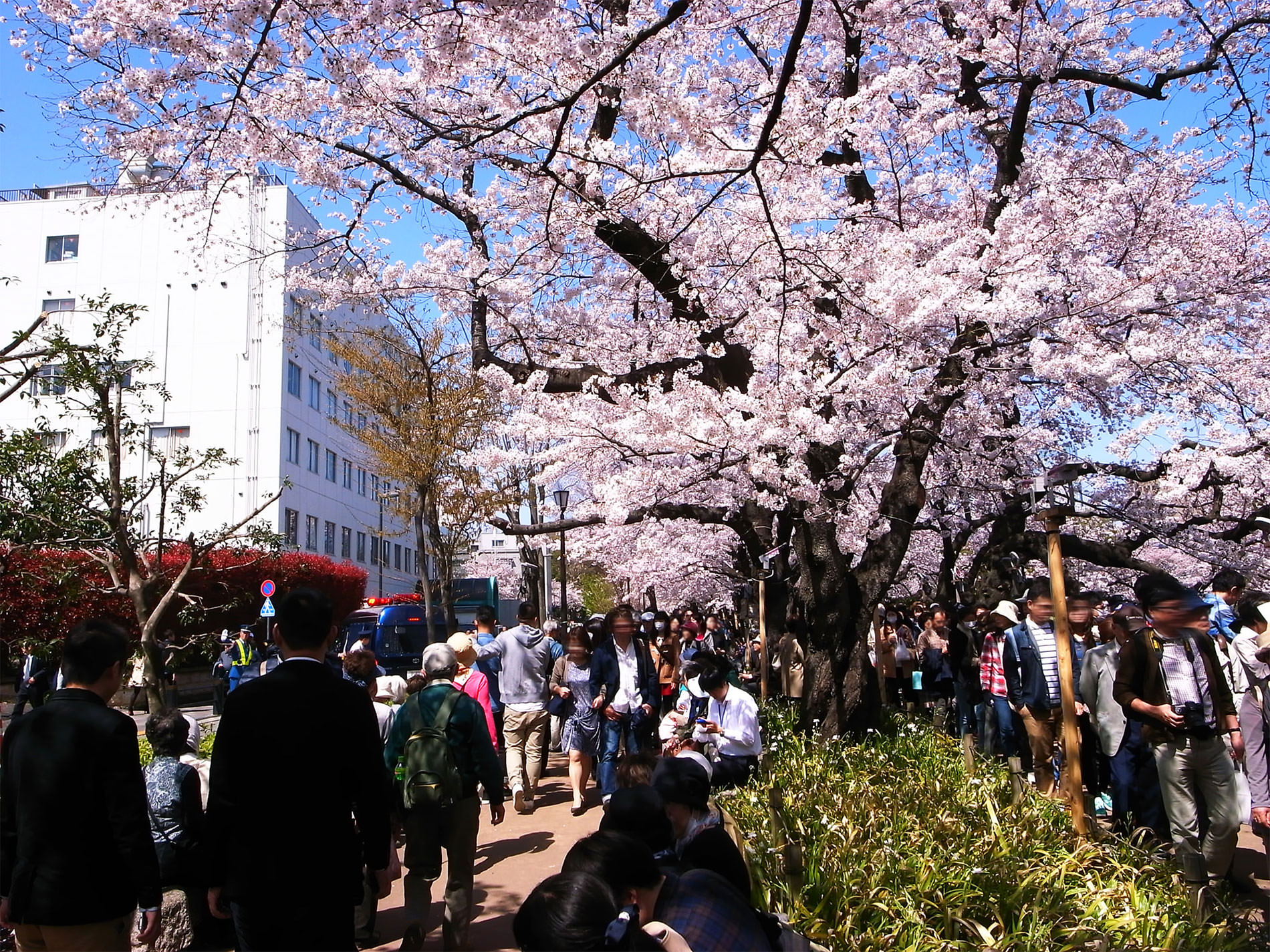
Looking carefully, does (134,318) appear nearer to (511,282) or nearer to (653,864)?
(511,282)

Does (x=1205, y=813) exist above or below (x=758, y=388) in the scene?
below

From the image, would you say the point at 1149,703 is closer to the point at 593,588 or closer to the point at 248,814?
the point at 248,814

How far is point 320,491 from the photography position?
42.2m

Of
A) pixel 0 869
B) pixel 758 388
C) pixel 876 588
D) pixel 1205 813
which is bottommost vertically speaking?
pixel 1205 813

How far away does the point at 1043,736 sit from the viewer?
7.79 m

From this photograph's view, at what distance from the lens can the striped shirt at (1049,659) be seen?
301 inches

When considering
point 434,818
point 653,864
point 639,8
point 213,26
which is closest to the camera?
point 653,864

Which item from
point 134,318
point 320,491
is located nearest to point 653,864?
point 134,318

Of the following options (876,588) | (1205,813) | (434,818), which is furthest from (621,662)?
(1205,813)

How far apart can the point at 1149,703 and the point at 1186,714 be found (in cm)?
18

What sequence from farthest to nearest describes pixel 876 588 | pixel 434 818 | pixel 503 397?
1. pixel 503 397
2. pixel 876 588
3. pixel 434 818

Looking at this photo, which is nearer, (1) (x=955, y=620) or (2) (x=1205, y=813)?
(2) (x=1205, y=813)

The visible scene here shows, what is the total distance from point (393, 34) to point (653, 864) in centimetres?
622

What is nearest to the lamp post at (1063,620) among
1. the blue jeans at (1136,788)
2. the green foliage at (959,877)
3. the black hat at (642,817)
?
the green foliage at (959,877)
